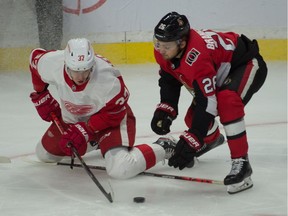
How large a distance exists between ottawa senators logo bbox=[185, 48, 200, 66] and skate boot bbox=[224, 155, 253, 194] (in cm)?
43

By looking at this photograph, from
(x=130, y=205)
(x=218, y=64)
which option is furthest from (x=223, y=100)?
(x=130, y=205)

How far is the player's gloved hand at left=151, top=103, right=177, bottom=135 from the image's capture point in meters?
3.03

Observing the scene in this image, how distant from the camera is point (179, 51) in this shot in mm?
2779

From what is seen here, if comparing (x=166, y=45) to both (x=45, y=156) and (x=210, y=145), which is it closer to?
(x=210, y=145)

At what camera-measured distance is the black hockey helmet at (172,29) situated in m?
2.73

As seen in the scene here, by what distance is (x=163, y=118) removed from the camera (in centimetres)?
303

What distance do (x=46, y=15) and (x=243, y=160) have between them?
3.30m

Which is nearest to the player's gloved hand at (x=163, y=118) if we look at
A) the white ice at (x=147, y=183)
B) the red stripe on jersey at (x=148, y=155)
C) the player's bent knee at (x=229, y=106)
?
the red stripe on jersey at (x=148, y=155)

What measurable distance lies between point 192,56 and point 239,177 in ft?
1.63

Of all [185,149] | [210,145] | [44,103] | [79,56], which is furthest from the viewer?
[210,145]

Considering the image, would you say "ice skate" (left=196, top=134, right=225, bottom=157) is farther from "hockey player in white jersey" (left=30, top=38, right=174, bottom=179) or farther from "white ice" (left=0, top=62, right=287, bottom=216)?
"hockey player in white jersey" (left=30, top=38, right=174, bottom=179)

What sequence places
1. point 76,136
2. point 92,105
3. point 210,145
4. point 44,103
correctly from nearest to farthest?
point 76,136 → point 92,105 → point 44,103 → point 210,145

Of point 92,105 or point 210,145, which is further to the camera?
point 210,145

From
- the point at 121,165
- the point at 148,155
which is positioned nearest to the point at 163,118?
the point at 148,155
